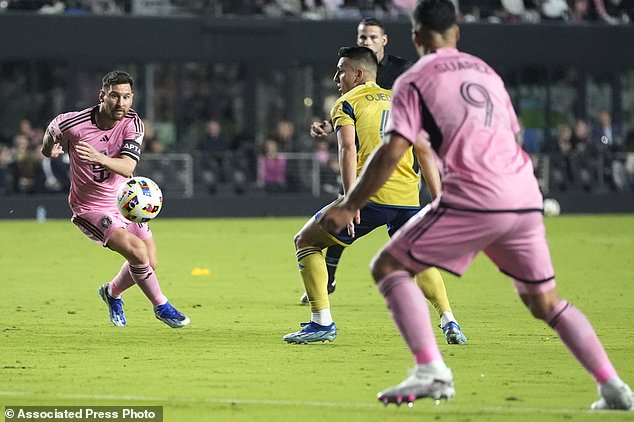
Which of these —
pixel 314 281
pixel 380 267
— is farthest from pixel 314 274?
pixel 380 267

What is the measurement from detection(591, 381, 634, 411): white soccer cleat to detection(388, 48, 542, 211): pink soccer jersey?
948 millimetres

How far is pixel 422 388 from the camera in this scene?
693cm

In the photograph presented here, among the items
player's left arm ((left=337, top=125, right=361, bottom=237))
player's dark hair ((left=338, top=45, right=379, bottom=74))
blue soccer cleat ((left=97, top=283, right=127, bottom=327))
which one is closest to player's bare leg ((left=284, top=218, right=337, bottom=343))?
player's left arm ((left=337, top=125, right=361, bottom=237))

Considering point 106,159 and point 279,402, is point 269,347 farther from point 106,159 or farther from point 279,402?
point 279,402

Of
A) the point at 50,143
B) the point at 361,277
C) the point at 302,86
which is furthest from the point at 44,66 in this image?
the point at 50,143

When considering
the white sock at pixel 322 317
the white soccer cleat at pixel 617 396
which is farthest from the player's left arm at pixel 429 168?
the white soccer cleat at pixel 617 396

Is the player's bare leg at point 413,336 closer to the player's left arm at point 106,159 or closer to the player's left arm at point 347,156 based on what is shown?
the player's left arm at point 347,156

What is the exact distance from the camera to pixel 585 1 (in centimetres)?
3512

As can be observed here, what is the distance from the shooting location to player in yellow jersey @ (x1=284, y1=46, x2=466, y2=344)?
1013 cm

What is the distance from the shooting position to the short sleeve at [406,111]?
6957 millimetres

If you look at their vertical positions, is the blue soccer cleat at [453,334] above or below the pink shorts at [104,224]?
below

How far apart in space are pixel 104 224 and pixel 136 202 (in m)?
0.34

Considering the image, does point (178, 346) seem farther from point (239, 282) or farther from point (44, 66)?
point (44, 66)

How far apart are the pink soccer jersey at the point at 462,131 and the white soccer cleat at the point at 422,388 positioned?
2.69ft
